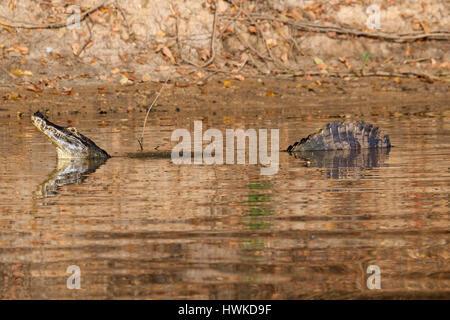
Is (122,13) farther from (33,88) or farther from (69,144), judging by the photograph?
(69,144)

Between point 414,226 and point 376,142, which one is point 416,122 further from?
point 414,226

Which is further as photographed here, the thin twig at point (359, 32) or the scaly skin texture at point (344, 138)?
the thin twig at point (359, 32)

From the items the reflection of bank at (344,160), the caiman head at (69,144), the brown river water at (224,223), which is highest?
the caiman head at (69,144)

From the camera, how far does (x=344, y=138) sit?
35.5 feet

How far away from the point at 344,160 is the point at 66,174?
293cm

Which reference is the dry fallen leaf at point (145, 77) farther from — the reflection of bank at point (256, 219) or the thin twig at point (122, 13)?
the reflection of bank at point (256, 219)

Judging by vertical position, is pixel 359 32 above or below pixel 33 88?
above

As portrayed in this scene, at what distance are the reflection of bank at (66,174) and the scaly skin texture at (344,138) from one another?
228 cm

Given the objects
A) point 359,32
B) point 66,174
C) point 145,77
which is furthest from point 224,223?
point 359,32

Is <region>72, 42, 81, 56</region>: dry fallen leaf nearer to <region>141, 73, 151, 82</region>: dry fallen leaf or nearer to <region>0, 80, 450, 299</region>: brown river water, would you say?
<region>141, 73, 151, 82</region>: dry fallen leaf

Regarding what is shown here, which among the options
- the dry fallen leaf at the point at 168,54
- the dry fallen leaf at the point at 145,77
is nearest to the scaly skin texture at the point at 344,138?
the dry fallen leaf at the point at 145,77

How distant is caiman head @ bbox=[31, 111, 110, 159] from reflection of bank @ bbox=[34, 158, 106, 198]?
0.07 m

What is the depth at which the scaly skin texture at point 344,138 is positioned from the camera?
10.6 meters
